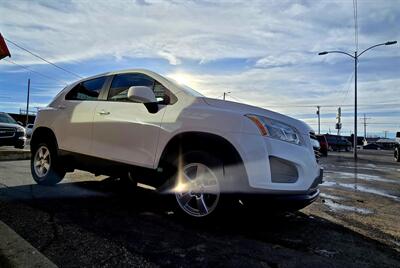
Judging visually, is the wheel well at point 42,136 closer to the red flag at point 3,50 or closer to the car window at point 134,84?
the car window at point 134,84

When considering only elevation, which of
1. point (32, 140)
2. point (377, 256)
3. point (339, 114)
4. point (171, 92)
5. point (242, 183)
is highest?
point (339, 114)

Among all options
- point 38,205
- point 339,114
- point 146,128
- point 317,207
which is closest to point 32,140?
point 38,205

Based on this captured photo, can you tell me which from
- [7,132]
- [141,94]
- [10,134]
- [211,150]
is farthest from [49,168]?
[10,134]

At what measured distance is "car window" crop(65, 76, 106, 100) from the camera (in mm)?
5008

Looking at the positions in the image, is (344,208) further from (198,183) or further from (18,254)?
(18,254)

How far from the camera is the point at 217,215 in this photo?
3.53 m

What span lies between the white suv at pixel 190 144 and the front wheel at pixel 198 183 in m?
0.01

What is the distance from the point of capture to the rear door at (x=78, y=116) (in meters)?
4.83

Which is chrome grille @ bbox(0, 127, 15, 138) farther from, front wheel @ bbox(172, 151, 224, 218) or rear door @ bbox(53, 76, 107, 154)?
front wheel @ bbox(172, 151, 224, 218)

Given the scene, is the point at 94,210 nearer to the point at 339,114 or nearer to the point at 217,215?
the point at 217,215

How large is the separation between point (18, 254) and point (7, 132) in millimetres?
12197

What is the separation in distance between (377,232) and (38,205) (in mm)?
3949

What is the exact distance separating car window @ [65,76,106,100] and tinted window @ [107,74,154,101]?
319 millimetres

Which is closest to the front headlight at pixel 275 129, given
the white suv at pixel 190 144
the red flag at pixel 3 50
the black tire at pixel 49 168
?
the white suv at pixel 190 144
